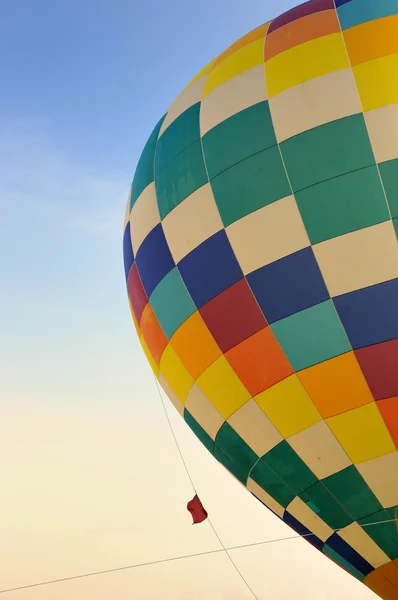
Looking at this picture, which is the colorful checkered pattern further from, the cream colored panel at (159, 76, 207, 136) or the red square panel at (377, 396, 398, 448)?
the cream colored panel at (159, 76, 207, 136)

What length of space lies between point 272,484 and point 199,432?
1.16m

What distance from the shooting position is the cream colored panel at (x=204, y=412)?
645cm

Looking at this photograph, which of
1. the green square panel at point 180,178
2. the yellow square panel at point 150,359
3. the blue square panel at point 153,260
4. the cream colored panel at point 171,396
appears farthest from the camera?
the yellow square panel at point 150,359

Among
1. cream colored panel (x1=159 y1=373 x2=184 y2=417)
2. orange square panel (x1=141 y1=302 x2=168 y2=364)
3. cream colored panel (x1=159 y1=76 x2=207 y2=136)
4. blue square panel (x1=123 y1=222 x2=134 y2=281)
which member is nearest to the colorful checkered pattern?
orange square panel (x1=141 y1=302 x2=168 y2=364)

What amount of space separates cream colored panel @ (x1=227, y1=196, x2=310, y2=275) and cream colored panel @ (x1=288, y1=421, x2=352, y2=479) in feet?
5.31

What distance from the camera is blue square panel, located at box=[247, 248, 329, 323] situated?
564 centimetres

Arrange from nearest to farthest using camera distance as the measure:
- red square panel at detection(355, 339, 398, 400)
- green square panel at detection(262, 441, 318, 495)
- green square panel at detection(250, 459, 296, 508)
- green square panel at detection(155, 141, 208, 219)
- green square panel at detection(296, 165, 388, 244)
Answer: red square panel at detection(355, 339, 398, 400), green square panel at detection(296, 165, 388, 244), green square panel at detection(262, 441, 318, 495), green square panel at detection(250, 459, 296, 508), green square panel at detection(155, 141, 208, 219)

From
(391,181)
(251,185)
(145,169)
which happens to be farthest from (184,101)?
(391,181)

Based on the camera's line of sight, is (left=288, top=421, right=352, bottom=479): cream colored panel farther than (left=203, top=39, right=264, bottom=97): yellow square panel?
No

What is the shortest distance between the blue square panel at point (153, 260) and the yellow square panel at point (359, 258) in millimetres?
1757

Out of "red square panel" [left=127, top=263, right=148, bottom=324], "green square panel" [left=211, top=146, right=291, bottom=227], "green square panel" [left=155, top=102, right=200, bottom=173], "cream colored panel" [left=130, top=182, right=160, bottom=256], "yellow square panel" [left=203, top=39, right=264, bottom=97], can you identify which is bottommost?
"red square panel" [left=127, top=263, right=148, bottom=324]

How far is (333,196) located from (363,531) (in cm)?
306

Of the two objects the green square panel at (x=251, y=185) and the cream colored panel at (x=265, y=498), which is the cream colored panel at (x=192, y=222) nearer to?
the green square panel at (x=251, y=185)

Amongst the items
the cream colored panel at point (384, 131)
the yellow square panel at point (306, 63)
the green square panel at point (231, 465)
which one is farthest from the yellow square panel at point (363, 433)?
the yellow square panel at point (306, 63)
